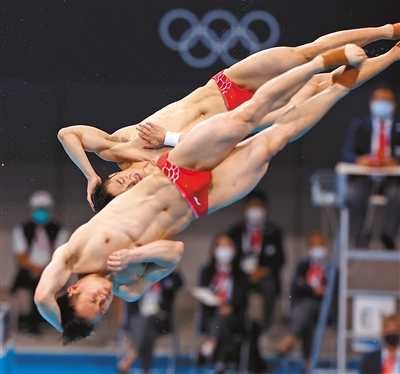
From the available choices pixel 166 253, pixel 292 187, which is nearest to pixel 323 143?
pixel 292 187

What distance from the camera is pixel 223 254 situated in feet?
22.1

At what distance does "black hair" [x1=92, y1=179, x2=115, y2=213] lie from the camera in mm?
3848

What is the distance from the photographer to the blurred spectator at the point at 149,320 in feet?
22.0

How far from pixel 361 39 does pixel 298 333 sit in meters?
3.47

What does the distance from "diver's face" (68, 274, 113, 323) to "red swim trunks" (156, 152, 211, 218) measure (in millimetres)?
536

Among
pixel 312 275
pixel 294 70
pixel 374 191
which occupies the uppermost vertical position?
pixel 294 70

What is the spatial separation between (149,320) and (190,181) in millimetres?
3314

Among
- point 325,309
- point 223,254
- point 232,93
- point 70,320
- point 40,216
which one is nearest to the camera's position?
point 70,320

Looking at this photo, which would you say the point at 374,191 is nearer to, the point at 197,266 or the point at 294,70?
the point at 197,266

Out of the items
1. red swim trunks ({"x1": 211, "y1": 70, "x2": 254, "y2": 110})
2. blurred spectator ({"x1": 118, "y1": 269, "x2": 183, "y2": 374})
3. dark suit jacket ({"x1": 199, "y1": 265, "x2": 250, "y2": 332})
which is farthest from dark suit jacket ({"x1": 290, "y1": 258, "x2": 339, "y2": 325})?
red swim trunks ({"x1": 211, "y1": 70, "x2": 254, "y2": 110})

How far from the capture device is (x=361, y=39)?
388cm

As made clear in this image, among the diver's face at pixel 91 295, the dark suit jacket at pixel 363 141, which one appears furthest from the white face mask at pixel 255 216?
the diver's face at pixel 91 295

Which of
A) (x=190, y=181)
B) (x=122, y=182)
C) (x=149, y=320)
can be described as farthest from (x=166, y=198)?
(x=149, y=320)

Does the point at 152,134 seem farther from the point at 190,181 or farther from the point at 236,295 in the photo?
the point at 236,295
